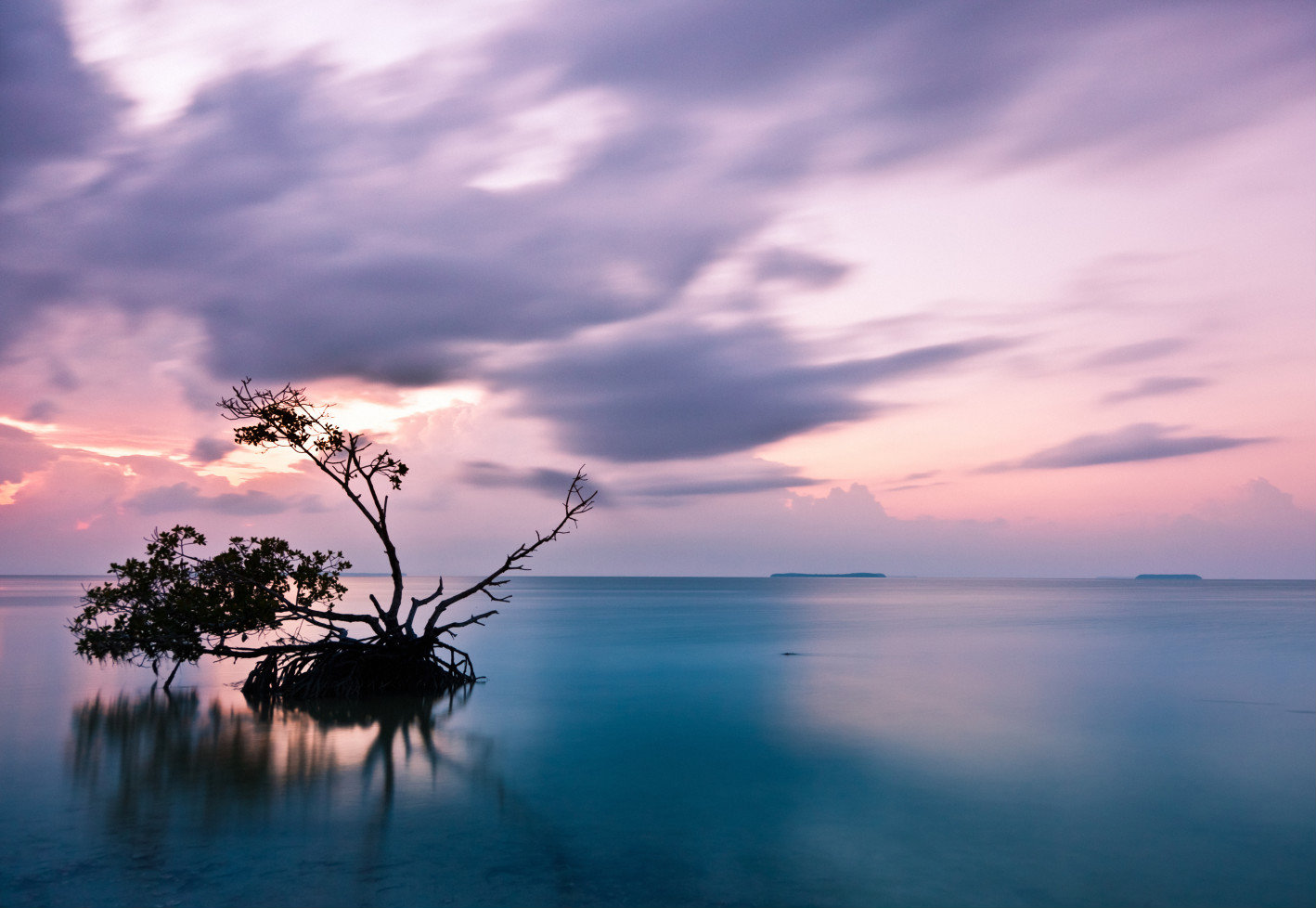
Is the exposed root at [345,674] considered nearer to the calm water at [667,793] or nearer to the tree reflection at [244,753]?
the tree reflection at [244,753]

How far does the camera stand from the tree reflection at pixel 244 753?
1232 centimetres

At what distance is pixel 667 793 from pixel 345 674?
38.3 feet

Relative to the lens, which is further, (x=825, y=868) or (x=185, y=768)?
(x=185, y=768)

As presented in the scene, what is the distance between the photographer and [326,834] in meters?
10.7

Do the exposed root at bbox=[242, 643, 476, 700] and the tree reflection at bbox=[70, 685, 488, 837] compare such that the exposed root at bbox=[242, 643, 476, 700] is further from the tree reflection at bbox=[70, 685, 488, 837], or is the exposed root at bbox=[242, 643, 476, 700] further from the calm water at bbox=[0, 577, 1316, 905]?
the calm water at bbox=[0, 577, 1316, 905]

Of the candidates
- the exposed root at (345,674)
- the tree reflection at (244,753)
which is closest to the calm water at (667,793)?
the tree reflection at (244,753)

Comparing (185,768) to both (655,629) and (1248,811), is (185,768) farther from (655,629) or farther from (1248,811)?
(655,629)

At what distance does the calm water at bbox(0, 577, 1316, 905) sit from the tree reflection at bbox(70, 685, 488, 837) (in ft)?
0.28

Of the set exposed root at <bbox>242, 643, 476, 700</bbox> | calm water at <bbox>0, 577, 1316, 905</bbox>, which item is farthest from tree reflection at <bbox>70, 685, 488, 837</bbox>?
exposed root at <bbox>242, 643, 476, 700</bbox>

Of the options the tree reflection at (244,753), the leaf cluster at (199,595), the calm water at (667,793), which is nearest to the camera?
the calm water at (667,793)

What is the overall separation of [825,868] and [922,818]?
2.91 metres

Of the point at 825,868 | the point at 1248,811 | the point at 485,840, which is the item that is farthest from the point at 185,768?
the point at 1248,811

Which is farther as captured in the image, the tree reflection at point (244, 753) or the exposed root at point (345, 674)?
the exposed root at point (345, 674)

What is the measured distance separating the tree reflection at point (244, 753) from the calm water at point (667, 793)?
9 centimetres
